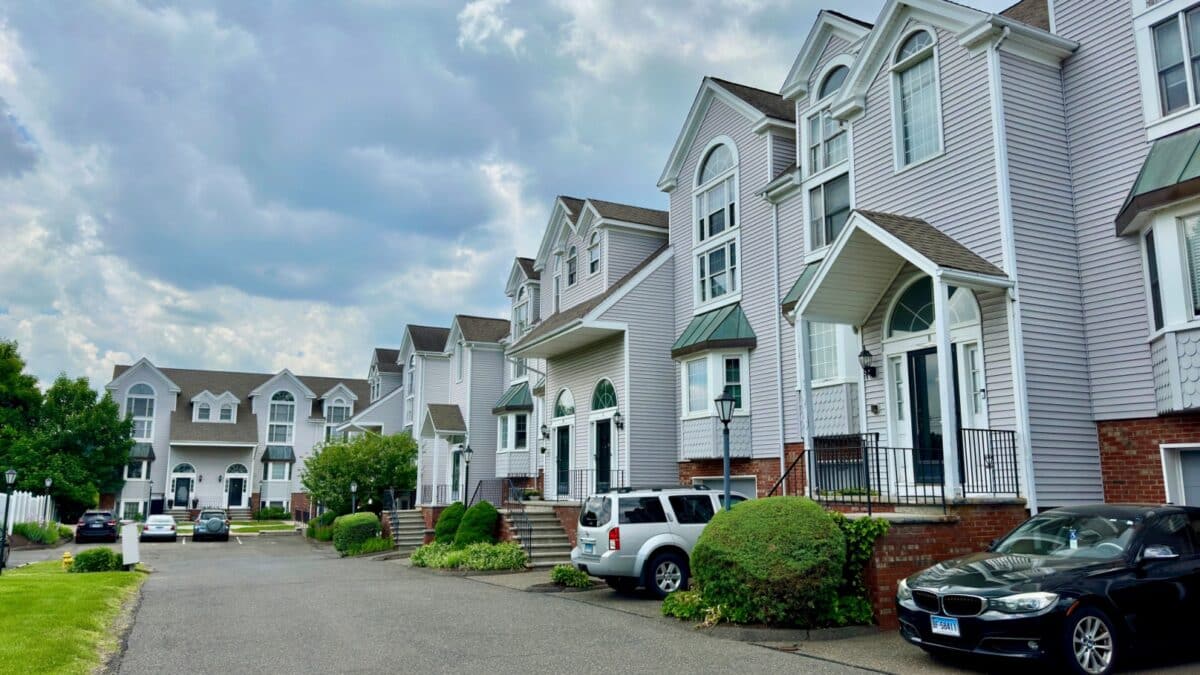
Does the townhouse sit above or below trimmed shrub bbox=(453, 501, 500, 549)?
above

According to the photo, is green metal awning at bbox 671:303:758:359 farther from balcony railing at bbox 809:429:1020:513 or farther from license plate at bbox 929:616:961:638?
license plate at bbox 929:616:961:638

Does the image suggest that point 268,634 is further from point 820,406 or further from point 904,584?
point 820,406

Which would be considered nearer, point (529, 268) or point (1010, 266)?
point (1010, 266)

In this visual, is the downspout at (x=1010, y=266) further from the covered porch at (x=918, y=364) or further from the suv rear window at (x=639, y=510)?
the suv rear window at (x=639, y=510)

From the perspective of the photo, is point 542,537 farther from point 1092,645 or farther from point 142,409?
point 142,409

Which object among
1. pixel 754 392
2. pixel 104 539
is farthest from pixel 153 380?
pixel 754 392

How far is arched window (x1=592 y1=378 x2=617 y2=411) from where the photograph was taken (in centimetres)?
2278

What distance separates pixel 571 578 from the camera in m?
16.3

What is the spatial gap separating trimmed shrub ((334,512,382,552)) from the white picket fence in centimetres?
1073

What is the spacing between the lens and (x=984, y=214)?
13148 millimetres

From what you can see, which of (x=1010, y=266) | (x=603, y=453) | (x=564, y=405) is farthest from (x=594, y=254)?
(x=1010, y=266)

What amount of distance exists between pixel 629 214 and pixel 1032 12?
1241 cm

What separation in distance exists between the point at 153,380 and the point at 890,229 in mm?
53990

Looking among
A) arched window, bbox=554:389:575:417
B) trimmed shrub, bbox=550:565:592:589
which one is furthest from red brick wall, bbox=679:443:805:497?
arched window, bbox=554:389:575:417
